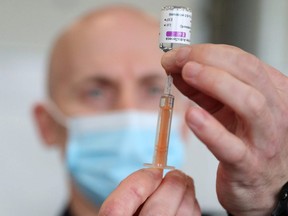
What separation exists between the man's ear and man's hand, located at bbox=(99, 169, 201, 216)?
3.77ft

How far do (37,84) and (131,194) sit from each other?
69.7 inches

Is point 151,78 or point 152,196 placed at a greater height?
point 151,78

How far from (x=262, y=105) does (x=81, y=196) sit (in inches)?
50.4

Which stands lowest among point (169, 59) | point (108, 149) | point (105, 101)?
point (108, 149)

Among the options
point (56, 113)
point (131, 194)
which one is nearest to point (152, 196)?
point (131, 194)

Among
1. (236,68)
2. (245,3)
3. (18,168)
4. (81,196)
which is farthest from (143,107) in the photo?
(236,68)

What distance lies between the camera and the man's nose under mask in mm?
1620

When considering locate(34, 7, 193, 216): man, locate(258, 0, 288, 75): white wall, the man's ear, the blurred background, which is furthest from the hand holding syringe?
locate(258, 0, 288, 75): white wall

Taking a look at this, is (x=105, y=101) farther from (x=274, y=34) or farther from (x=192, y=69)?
(x=192, y=69)

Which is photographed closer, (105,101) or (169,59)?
(169,59)

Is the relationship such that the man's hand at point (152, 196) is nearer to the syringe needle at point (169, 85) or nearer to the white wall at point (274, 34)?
the syringe needle at point (169, 85)

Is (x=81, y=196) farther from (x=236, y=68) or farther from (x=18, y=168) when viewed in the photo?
(x=236, y=68)

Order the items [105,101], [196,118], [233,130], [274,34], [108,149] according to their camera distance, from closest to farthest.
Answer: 1. [196,118]
2. [233,130]
3. [108,149]
4. [105,101]
5. [274,34]

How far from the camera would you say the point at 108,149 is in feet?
5.33
